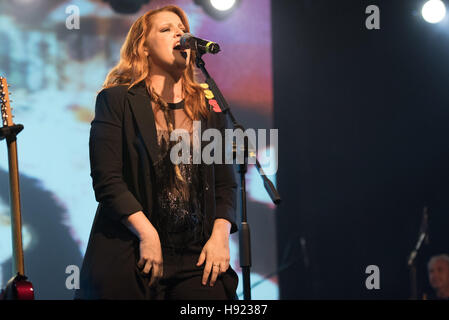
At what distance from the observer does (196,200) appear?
203cm

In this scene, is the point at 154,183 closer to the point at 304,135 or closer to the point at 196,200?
the point at 196,200

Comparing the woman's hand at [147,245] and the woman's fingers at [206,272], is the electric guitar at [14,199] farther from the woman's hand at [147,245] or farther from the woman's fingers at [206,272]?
the woman's fingers at [206,272]

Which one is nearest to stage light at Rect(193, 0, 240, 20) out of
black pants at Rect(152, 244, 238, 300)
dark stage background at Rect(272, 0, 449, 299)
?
dark stage background at Rect(272, 0, 449, 299)

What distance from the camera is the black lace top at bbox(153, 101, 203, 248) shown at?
195cm

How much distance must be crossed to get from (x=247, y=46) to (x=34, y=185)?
5.60 ft

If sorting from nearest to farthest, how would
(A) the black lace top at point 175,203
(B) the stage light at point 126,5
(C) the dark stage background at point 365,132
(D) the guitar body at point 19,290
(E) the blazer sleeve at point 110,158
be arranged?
(D) the guitar body at point 19,290
(E) the blazer sleeve at point 110,158
(A) the black lace top at point 175,203
(B) the stage light at point 126,5
(C) the dark stage background at point 365,132

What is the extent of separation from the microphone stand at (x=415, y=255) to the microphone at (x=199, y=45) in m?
2.85

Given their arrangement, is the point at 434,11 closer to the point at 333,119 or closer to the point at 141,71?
the point at 333,119

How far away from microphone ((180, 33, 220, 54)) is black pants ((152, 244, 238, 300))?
0.71 meters

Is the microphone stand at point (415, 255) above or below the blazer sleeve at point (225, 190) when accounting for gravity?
below

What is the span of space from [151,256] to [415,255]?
2965mm

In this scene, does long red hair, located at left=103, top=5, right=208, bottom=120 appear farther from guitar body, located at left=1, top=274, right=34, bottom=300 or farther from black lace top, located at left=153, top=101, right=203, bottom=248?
guitar body, located at left=1, top=274, right=34, bottom=300

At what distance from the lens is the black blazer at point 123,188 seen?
1.82 metres

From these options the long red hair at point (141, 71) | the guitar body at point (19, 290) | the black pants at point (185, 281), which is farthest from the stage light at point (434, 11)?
the guitar body at point (19, 290)
